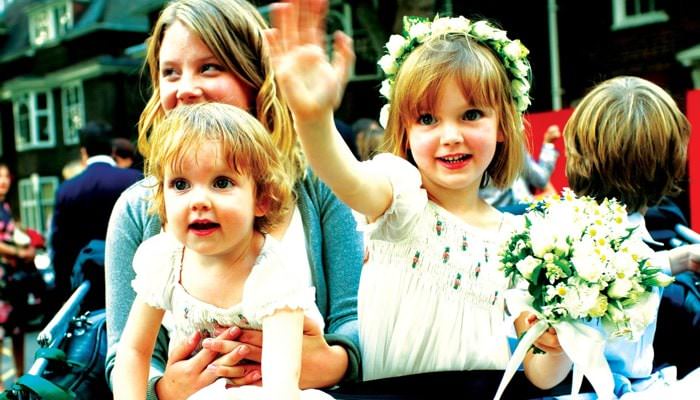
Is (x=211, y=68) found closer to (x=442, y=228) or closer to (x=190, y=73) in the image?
(x=190, y=73)

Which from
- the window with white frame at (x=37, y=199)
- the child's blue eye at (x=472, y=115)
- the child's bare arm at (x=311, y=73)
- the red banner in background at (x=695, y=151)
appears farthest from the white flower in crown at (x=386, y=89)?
the window with white frame at (x=37, y=199)

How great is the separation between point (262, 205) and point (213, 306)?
0.27 m

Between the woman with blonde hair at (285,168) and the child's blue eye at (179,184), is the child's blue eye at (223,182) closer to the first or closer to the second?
the child's blue eye at (179,184)

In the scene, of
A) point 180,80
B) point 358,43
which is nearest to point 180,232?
point 180,80

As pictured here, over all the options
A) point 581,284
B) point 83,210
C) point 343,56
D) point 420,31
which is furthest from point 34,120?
point 581,284

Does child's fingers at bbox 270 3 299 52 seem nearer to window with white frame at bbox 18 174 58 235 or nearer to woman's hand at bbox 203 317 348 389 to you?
woman's hand at bbox 203 317 348 389

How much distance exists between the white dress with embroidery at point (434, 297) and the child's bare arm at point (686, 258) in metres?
0.62

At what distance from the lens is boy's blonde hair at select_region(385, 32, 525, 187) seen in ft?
6.36

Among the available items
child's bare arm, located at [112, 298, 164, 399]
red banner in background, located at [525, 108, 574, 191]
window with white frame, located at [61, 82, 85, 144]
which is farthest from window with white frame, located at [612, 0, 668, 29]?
window with white frame, located at [61, 82, 85, 144]

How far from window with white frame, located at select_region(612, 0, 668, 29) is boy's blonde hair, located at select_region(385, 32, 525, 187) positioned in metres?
9.45

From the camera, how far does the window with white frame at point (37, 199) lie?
1110 inches

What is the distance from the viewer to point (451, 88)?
193cm

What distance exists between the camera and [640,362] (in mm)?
2164

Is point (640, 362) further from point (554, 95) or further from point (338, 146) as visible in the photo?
point (554, 95)
